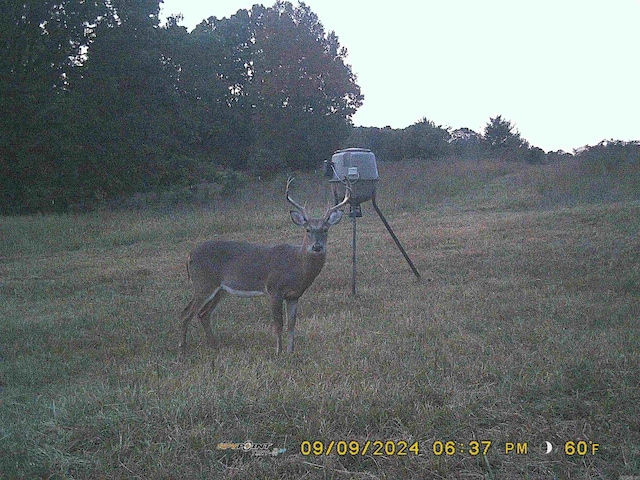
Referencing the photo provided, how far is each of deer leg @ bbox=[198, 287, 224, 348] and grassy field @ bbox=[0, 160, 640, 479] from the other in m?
0.17

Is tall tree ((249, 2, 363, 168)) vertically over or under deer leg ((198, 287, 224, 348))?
over

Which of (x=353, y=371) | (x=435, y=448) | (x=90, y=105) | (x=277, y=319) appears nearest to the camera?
(x=435, y=448)

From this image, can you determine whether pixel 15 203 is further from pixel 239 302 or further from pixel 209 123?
pixel 239 302

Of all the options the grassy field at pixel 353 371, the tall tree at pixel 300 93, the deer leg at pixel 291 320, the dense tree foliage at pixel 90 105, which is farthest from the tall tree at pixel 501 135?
the deer leg at pixel 291 320

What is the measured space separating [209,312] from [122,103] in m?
20.2

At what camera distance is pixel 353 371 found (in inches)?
201

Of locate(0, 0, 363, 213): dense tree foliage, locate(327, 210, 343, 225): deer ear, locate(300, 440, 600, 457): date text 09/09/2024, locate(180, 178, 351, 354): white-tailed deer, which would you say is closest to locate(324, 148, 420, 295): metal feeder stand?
locate(327, 210, 343, 225): deer ear

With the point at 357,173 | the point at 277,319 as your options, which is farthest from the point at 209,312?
the point at 357,173

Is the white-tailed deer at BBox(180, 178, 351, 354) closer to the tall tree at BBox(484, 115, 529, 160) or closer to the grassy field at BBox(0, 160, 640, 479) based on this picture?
the grassy field at BBox(0, 160, 640, 479)

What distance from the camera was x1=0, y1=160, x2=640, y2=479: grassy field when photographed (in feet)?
11.9

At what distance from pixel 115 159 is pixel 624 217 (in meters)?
18.3

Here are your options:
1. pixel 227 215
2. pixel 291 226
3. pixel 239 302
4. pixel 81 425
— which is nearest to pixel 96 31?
pixel 227 215

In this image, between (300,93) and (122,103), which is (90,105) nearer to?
(122,103)

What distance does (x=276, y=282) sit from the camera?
21.2 ft
